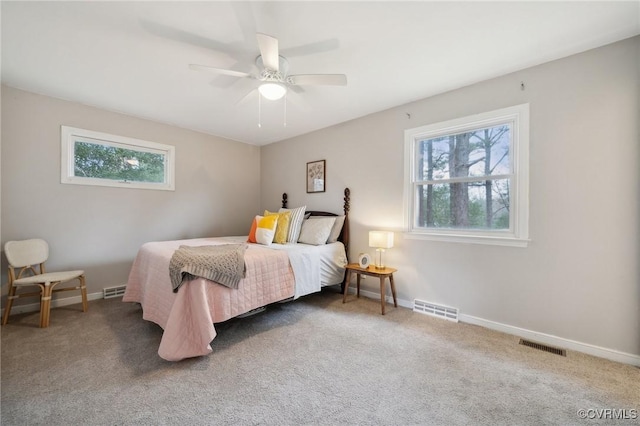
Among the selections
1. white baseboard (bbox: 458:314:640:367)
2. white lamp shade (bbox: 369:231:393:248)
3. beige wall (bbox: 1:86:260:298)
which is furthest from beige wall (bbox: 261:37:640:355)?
beige wall (bbox: 1:86:260:298)

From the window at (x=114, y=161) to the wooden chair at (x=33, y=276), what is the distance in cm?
81

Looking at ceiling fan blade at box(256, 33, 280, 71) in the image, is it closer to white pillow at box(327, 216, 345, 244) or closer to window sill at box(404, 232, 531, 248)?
white pillow at box(327, 216, 345, 244)

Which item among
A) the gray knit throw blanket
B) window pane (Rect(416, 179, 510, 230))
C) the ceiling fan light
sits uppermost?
the ceiling fan light

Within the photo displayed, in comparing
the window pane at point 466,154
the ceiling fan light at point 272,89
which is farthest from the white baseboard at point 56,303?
the window pane at point 466,154

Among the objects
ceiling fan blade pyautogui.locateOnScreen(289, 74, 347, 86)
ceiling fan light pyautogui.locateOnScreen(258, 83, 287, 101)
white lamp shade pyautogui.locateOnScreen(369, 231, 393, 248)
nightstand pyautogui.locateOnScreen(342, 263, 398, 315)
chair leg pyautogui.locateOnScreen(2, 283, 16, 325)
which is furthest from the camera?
white lamp shade pyautogui.locateOnScreen(369, 231, 393, 248)

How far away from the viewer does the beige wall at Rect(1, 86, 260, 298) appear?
9.12 feet

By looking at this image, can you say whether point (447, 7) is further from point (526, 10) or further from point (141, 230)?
point (141, 230)

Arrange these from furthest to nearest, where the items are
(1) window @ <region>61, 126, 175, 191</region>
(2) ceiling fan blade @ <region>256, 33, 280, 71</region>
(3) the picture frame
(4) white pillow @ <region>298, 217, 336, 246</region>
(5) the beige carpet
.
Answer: (3) the picture frame
(4) white pillow @ <region>298, 217, 336, 246</region>
(1) window @ <region>61, 126, 175, 191</region>
(2) ceiling fan blade @ <region>256, 33, 280, 71</region>
(5) the beige carpet

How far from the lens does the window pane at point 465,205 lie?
253cm

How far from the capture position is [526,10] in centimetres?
169

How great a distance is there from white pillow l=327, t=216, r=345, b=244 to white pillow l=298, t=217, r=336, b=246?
0.09m

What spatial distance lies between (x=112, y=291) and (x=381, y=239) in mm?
3479
